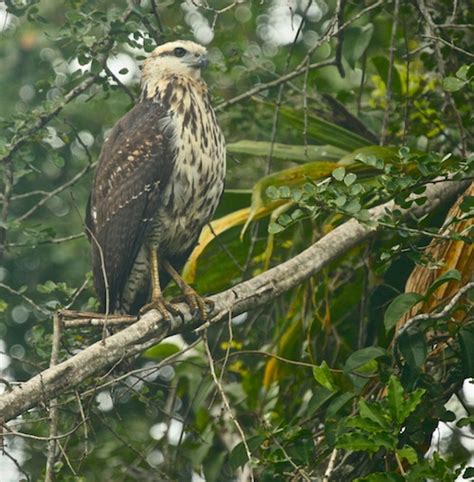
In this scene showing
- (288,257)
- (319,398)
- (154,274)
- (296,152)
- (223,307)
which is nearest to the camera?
(319,398)

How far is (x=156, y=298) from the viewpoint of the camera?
4801 millimetres

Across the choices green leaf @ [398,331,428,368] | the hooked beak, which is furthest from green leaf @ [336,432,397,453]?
the hooked beak

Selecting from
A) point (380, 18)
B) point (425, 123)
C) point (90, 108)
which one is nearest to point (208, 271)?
point (425, 123)

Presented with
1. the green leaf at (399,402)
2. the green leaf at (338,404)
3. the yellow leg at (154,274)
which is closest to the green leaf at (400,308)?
the green leaf at (338,404)

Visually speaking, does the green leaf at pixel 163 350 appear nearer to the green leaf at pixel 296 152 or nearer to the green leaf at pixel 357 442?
the green leaf at pixel 296 152

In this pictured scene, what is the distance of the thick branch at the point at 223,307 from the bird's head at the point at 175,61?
1.16 metres

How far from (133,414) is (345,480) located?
2311 mm

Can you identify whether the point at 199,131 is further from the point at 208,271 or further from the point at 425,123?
the point at 425,123

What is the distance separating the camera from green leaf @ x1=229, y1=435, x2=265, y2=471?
13.0 ft

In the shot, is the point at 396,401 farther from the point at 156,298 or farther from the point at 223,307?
the point at 156,298

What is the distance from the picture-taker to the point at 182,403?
633cm

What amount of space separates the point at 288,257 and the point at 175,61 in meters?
1.02

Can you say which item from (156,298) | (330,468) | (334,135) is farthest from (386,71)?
(330,468)

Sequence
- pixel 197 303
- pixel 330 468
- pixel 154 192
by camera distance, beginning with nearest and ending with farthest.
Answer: pixel 330 468 → pixel 197 303 → pixel 154 192
